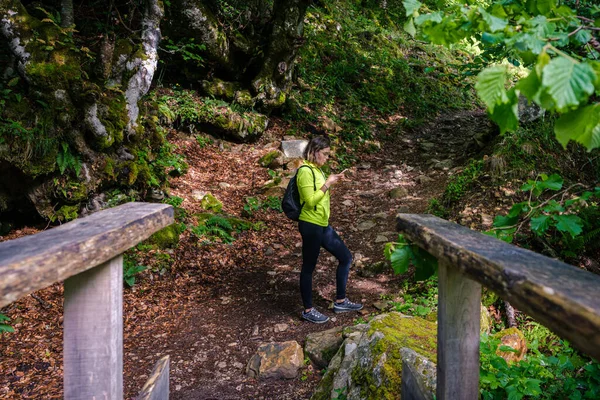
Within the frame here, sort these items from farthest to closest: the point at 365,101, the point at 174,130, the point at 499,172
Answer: the point at 365,101 < the point at 174,130 < the point at 499,172

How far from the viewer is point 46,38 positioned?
18.6ft

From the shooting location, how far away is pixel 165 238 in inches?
248

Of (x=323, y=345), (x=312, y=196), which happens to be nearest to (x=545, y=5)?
(x=312, y=196)

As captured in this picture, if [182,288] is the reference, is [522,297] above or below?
above

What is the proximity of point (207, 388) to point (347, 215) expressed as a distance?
493cm

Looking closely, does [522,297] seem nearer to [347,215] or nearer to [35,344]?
[35,344]

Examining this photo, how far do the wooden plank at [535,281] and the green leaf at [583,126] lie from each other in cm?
35

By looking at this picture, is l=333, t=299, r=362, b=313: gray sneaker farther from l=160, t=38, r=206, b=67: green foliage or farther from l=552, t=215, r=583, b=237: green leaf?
l=160, t=38, r=206, b=67: green foliage

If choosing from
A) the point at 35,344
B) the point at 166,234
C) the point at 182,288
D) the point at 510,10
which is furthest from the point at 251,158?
the point at 510,10

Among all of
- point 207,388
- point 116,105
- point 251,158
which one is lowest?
point 207,388

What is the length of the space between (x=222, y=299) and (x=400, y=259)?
4.06m

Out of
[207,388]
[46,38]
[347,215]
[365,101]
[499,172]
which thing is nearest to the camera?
[207,388]

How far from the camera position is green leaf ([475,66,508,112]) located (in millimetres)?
1067

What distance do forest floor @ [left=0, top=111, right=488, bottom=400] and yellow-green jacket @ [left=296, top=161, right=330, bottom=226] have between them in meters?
1.33
